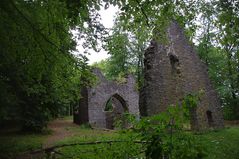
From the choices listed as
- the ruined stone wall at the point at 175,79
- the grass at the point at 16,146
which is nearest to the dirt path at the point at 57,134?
the grass at the point at 16,146

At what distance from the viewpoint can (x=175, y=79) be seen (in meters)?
16.6

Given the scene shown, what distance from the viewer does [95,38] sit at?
32.8ft

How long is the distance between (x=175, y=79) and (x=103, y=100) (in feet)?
34.9

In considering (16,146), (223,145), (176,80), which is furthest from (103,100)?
(223,145)

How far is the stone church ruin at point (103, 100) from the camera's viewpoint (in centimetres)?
2528

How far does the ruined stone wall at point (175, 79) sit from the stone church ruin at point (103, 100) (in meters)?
7.85

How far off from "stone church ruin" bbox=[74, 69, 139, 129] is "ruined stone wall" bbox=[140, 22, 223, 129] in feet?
25.7

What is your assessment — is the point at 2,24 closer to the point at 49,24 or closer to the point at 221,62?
the point at 49,24

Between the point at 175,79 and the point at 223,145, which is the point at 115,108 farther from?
the point at 223,145

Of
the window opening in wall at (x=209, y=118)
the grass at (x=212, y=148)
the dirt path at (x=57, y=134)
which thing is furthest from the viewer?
the window opening in wall at (x=209, y=118)

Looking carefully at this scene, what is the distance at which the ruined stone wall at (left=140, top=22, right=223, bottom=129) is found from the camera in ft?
48.6

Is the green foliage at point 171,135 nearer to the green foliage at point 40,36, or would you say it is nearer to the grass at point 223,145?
the green foliage at point 40,36

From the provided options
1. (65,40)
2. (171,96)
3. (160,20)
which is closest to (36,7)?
(65,40)

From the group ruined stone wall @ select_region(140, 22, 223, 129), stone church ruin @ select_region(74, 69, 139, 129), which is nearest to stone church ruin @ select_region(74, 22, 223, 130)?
ruined stone wall @ select_region(140, 22, 223, 129)
